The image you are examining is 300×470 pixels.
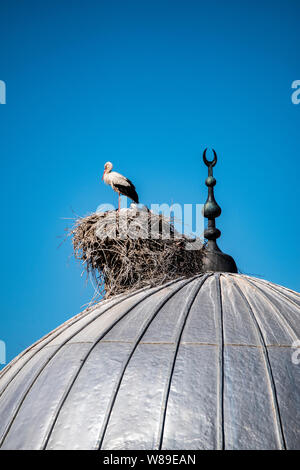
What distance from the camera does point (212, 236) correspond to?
32.9ft

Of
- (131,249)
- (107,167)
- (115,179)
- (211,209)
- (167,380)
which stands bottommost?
(167,380)

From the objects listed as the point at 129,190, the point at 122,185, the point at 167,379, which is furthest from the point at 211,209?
the point at 167,379

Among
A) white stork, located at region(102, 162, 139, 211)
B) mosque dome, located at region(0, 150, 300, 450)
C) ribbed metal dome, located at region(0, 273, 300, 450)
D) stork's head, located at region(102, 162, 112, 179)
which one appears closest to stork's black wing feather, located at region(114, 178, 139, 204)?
white stork, located at region(102, 162, 139, 211)

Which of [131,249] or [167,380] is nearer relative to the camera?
[167,380]

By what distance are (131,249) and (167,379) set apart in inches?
117

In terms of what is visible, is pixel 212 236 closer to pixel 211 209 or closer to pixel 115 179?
pixel 211 209

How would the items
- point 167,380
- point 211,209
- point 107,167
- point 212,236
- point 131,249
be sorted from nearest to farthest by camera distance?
point 167,380, point 131,249, point 212,236, point 211,209, point 107,167

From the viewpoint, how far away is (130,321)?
722 cm

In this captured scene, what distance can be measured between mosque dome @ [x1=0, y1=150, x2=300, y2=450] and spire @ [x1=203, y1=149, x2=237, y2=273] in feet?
4.84

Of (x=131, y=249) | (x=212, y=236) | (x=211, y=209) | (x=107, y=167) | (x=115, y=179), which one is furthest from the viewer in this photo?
(x=107, y=167)

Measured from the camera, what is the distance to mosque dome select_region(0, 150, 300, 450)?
5.54m

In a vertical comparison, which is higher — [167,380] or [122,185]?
[122,185]

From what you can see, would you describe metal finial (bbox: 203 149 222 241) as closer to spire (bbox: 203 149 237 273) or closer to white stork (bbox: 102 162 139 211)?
Result: spire (bbox: 203 149 237 273)
